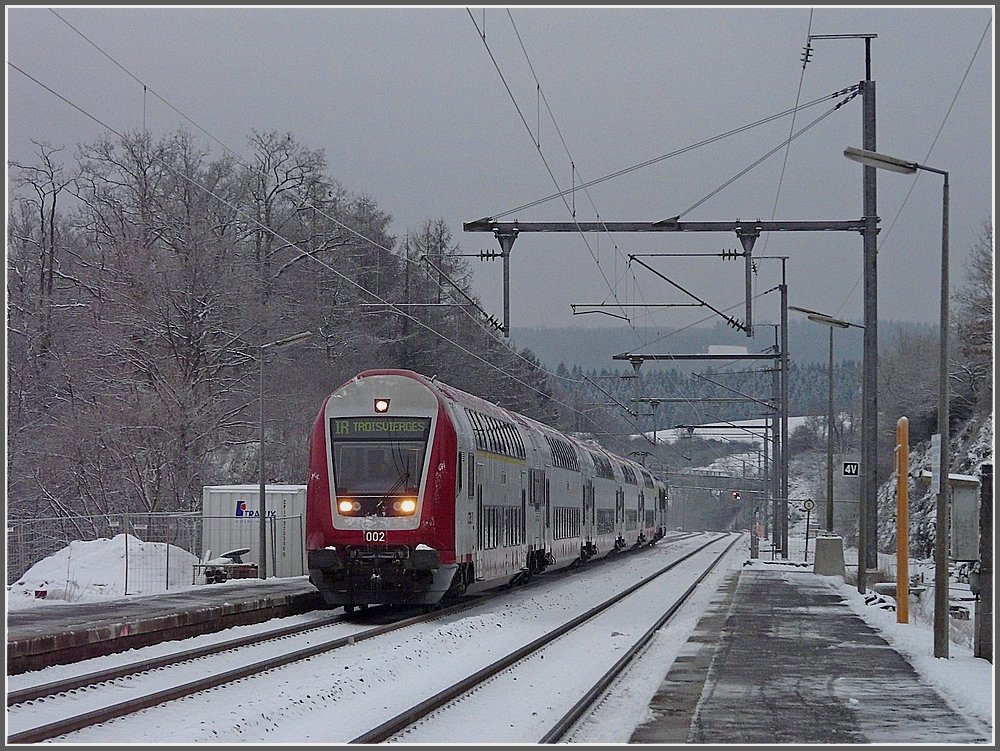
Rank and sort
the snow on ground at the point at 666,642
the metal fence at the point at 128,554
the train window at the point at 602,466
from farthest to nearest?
the train window at the point at 602,466 < the metal fence at the point at 128,554 < the snow on ground at the point at 666,642

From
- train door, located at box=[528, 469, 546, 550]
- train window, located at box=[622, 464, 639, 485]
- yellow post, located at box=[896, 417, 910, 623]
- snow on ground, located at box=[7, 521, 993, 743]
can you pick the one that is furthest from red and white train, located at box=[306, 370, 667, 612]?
train window, located at box=[622, 464, 639, 485]

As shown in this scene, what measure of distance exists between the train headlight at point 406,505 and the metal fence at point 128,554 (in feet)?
17.6

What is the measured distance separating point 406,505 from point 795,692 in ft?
28.8

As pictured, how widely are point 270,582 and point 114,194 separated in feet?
83.1

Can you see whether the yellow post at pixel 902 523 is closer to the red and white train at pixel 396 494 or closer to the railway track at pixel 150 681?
the red and white train at pixel 396 494

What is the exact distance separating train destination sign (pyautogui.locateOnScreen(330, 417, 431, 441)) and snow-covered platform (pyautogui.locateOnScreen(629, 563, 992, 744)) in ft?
17.6

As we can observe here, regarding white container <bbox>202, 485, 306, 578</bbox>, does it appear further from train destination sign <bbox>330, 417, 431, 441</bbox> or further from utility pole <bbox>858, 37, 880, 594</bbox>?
utility pole <bbox>858, 37, 880, 594</bbox>

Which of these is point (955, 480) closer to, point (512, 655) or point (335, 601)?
point (512, 655)

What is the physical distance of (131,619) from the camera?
17234 millimetres

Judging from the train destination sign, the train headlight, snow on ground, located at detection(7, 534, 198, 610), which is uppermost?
the train destination sign

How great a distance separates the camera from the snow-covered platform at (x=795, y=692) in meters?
11.2

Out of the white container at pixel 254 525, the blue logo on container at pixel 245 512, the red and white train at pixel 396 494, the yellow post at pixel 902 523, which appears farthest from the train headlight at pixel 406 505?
the blue logo on container at pixel 245 512

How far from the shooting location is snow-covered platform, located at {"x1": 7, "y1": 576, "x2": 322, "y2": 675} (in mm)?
14586

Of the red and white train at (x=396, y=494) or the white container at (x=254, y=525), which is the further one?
the white container at (x=254, y=525)
